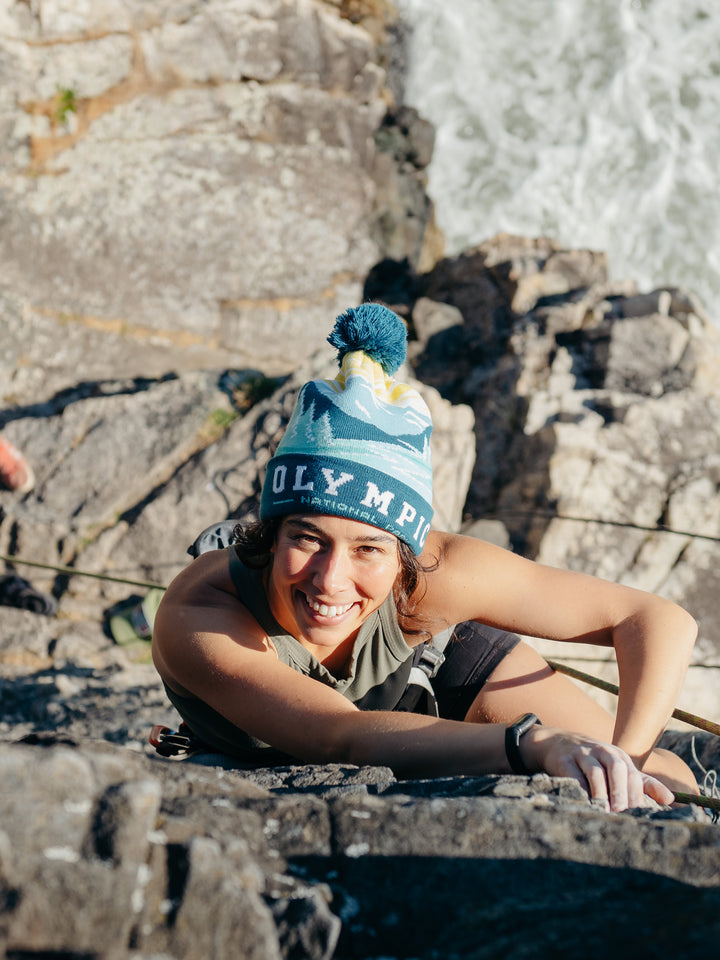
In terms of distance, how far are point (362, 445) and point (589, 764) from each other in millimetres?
842

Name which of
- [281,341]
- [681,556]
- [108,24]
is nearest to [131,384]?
[281,341]

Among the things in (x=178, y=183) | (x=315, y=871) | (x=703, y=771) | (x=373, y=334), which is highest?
(x=178, y=183)

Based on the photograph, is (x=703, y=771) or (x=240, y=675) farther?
(x=703, y=771)

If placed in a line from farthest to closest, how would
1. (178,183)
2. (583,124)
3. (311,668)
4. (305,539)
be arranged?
(583,124) → (178,183) → (311,668) → (305,539)

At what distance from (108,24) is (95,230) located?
1.49 metres

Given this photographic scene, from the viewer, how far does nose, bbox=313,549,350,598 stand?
1869 mm

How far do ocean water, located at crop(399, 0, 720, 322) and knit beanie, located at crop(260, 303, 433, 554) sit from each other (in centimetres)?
866

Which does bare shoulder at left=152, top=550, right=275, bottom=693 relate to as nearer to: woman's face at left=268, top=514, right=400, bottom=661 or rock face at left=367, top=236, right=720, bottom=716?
woman's face at left=268, top=514, right=400, bottom=661

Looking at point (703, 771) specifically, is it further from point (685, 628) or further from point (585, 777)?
point (585, 777)

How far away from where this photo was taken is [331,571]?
1882 mm

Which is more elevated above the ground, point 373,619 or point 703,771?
point 373,619

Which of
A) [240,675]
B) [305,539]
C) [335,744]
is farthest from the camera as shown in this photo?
[305,539]

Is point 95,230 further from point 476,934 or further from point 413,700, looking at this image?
point 476,934

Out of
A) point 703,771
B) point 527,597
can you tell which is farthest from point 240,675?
point 703,771
